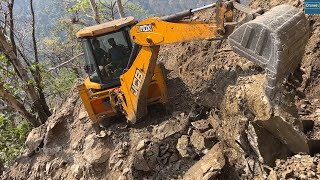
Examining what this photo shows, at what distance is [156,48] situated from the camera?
5.81 metres

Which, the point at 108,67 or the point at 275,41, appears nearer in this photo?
the point at 275,41

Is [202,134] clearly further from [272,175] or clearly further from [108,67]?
[108,67]

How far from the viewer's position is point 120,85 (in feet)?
23.5

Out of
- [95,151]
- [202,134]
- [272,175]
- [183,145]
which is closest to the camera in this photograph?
[272,175]

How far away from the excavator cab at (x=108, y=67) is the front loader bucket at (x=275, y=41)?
3116mm

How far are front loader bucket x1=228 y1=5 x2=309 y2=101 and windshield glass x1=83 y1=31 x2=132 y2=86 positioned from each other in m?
3.48

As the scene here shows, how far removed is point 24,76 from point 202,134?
7.06 meters

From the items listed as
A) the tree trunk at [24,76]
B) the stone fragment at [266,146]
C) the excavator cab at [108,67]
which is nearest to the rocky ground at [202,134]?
the stone fragment at [266,146]

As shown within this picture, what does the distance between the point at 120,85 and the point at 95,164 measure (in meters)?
1.66

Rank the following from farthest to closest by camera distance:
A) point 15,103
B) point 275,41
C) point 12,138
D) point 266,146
Answer: point 12,138, point 15,103, point 266,146, point 275,41

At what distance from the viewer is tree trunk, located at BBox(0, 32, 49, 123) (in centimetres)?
1013

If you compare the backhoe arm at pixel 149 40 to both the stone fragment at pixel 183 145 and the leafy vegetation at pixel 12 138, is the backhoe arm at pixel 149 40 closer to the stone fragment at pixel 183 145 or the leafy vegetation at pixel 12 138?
the stone fragment at pixel 183 145

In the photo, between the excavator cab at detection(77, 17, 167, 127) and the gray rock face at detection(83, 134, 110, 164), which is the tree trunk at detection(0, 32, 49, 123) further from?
the gray rock face at detection(83, 134, 110, 164)

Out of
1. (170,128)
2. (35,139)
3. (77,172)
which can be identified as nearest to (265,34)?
(170,128)
